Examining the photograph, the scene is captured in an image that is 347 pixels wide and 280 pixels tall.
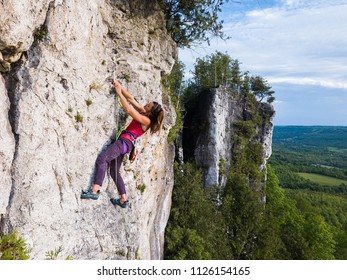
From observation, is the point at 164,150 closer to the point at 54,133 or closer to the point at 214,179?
the point at 54,133

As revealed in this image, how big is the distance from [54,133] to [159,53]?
7004 millimetres

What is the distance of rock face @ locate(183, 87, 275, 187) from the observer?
28828mm

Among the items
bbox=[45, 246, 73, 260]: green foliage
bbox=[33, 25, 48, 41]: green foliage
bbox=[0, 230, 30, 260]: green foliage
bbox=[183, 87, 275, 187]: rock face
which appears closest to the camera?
bbox=[0, 230, 30, 260]: green foliage

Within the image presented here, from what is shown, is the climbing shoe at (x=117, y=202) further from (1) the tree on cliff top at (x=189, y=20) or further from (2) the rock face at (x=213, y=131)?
(2) the rock face at (x=213, y=131)

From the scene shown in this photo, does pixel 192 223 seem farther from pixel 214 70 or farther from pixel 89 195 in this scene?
pixel 214 70

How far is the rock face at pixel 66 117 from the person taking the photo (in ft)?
23.9

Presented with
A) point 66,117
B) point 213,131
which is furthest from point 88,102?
point 213,131

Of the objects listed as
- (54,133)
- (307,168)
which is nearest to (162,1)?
(54,133)

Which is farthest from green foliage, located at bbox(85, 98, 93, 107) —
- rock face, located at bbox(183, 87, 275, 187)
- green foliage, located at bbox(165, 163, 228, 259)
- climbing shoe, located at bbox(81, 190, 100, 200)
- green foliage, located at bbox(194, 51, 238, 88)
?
green foliage, located at bbox(194, 51, 238, 88)

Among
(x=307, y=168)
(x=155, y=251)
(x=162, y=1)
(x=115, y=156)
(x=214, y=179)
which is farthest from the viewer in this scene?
(x=307, y=168)

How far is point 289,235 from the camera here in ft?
118

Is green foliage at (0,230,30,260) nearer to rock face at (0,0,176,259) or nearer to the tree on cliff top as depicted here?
rock face at (0,0,176,259)

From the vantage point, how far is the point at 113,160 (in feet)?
33.4

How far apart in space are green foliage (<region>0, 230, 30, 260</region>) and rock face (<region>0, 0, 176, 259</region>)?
47 centimetres
